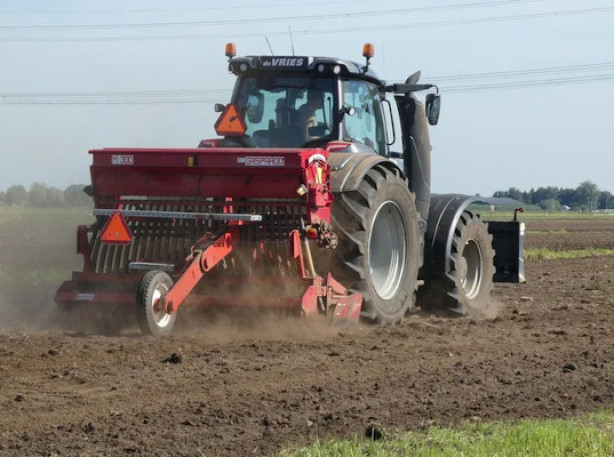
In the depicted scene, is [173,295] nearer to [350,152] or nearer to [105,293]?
[105,293]

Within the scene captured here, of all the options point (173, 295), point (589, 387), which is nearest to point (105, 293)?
point (173, 295)

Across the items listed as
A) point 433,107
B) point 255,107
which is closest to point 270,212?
point 255,107

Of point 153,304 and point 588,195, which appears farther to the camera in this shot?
point 588,195

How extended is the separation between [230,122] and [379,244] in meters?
1.86

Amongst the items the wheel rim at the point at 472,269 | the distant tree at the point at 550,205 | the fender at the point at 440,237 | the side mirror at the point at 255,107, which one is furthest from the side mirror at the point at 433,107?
the distant tree at the point at 550,205

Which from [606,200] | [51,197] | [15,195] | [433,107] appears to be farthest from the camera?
[606,200]

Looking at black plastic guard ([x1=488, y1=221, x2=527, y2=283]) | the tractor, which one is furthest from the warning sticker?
black plastic guard ([x1=488, y1=221, x2=527, y2=283])

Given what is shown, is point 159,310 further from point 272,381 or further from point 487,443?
point 487,443

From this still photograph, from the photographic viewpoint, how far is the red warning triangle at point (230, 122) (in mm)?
10312

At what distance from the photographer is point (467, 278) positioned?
1203 cm

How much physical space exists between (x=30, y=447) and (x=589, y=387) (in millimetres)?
→ 4004

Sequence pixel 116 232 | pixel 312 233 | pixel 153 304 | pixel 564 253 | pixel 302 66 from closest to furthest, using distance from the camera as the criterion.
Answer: pixel 153 304 → pixel 312 233 → pixel 116 232 → pixel 302 66 → pixel 564 253

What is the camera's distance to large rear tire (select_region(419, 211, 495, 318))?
437 inches

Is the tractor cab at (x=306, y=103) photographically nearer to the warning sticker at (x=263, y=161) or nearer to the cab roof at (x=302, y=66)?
the cab roof at (x=302, y=66)
